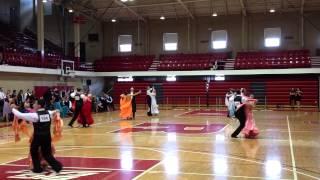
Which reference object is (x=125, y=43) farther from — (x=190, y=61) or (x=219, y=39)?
(x=219, y=39)

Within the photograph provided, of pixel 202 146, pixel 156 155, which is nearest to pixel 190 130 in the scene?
pixel 202 146

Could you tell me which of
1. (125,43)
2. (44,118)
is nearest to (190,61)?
(125,43)

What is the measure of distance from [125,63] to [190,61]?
586 centimetres

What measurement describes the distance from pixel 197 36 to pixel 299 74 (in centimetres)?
1001

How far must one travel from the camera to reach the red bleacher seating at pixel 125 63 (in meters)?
36.1

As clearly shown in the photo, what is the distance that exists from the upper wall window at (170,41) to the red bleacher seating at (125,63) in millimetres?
2266

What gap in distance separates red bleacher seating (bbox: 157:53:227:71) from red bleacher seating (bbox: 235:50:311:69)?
2.07 metres

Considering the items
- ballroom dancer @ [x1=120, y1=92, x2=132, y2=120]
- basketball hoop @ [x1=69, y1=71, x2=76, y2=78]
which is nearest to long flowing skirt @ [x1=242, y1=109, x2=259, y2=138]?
ballroom dancer @ [x1=120, y1=92, x2=132, y2=120]

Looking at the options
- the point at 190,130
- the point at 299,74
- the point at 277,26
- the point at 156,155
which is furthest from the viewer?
the point at 277,26

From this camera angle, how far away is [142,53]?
3984 cm

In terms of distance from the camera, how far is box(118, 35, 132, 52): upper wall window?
40344 mm

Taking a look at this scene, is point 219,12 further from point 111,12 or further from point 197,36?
point 111,12

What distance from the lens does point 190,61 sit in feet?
116

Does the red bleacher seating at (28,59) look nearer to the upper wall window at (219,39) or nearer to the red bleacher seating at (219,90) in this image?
the red bleacher seating at (219,90)
